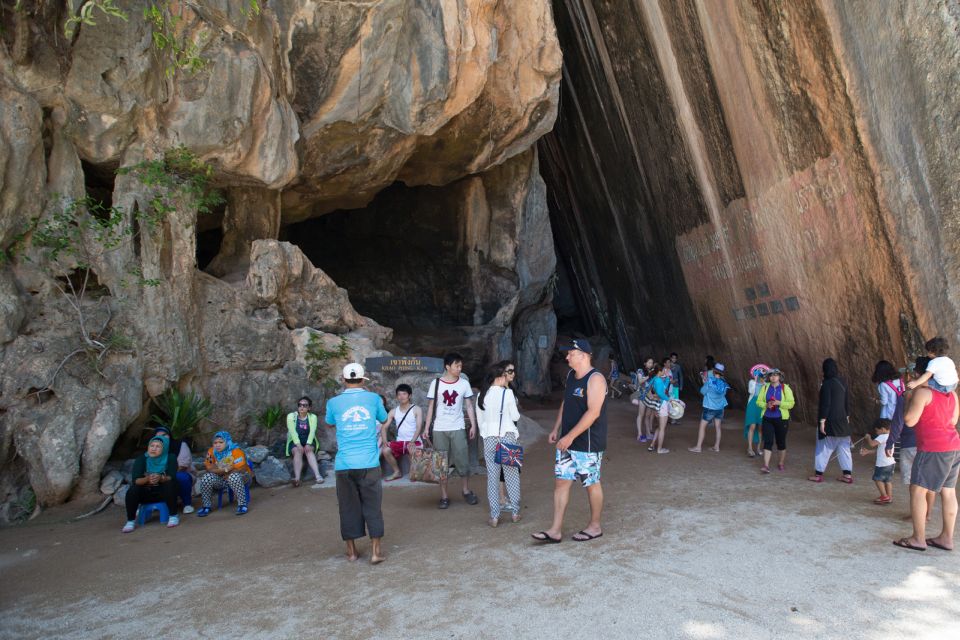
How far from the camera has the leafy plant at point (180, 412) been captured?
796 cm

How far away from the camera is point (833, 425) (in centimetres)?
648

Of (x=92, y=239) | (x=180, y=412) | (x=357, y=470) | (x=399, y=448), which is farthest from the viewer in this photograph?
(x=180, y=412)

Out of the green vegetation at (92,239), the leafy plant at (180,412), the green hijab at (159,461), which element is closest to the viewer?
the green hijab at (159,461)

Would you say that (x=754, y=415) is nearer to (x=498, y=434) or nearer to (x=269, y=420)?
(x=498, y=434)

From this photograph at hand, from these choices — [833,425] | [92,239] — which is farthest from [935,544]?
[92,239]

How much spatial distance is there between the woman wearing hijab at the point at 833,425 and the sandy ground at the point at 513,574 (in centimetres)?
32

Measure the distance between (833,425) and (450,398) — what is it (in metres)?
3.91

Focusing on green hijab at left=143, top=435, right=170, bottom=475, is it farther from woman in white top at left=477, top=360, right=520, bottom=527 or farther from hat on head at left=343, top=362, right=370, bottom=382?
woman in white top at left=477, top=360, right=520, bottom=527

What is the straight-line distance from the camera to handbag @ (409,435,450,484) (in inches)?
232

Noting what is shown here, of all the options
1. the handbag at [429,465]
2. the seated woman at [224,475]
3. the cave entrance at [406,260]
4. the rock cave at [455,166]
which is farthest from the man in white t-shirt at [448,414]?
the cave entrance at [406,260]

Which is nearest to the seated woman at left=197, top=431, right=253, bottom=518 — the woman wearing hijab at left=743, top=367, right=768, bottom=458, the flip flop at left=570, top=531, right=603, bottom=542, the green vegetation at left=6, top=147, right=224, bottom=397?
the green vegetation at left=6, top=147, right=224, bottom=397

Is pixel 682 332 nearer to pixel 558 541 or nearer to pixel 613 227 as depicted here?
pixel 613 227

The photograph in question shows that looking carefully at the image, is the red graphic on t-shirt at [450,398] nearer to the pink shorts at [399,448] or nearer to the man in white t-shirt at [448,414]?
the man in white t-shirt at [448,414]

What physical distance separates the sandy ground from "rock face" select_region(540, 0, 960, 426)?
10.4ft
